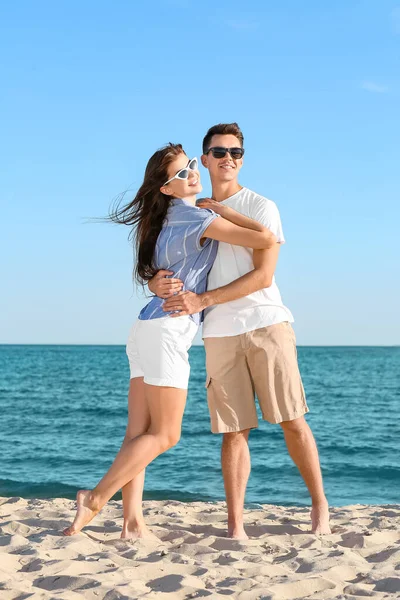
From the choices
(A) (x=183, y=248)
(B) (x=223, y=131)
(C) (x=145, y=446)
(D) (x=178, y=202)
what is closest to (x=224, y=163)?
(B) (x=223, y=131)

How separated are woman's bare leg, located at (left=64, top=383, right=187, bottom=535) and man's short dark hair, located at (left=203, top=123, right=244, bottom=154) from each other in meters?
1.59

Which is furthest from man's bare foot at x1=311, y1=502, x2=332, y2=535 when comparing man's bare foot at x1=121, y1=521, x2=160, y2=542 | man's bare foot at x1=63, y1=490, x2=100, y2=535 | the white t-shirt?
man's bare foot at x1=63, y1=490, x2=100, y2=535

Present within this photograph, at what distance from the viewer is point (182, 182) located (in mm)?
4199

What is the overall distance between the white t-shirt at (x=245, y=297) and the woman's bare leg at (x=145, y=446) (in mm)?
562

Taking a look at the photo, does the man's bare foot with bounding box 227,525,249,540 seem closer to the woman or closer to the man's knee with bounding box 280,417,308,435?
the woman

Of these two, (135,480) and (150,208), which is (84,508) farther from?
(150,208)

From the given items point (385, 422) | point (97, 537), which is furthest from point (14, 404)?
point (97, 537)

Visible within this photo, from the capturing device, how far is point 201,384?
34.1 m

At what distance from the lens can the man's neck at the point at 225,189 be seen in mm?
4555

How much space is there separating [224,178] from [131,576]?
7.78 ft

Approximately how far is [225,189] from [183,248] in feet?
2.04

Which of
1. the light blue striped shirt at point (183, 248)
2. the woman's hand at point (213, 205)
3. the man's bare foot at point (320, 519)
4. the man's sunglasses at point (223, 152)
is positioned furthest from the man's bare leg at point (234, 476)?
the man's sunglasses at point (223, 152)

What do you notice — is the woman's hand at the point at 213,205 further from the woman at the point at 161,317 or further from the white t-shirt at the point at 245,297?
the white t-shirt at the point at 245,297

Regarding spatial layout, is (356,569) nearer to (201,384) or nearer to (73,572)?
(73,572)
